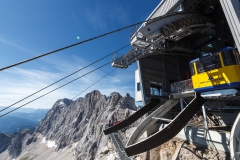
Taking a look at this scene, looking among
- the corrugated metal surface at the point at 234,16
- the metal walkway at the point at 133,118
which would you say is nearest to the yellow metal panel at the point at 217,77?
the corrugated metal surface at the point at 234,16

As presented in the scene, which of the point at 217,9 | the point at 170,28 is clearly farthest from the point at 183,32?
the point at 217,9

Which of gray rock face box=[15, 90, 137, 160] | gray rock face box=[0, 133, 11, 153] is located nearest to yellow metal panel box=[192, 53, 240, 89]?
gray rock face box=[15, 90, 137, 160]

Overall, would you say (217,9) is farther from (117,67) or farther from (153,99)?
(117,67)

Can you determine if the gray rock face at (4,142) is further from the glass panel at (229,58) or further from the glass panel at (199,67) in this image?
the glass panel at (229,58)

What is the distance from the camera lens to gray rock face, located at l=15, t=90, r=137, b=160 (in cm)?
5181

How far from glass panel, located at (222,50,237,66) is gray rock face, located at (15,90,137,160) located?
1141 inches

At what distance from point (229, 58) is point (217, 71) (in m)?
1.04

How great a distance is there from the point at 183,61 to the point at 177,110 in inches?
317

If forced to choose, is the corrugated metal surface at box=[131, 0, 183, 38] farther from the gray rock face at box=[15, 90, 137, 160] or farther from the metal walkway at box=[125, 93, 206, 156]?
the gray rock face at box=[15, 90, 137, 160]

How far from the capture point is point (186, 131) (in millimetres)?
11227

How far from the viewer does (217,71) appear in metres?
8.96

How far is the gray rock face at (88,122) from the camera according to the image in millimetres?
51812

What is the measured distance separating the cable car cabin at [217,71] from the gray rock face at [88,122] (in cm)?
2700

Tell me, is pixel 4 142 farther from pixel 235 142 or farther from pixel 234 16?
pixel 234 16
